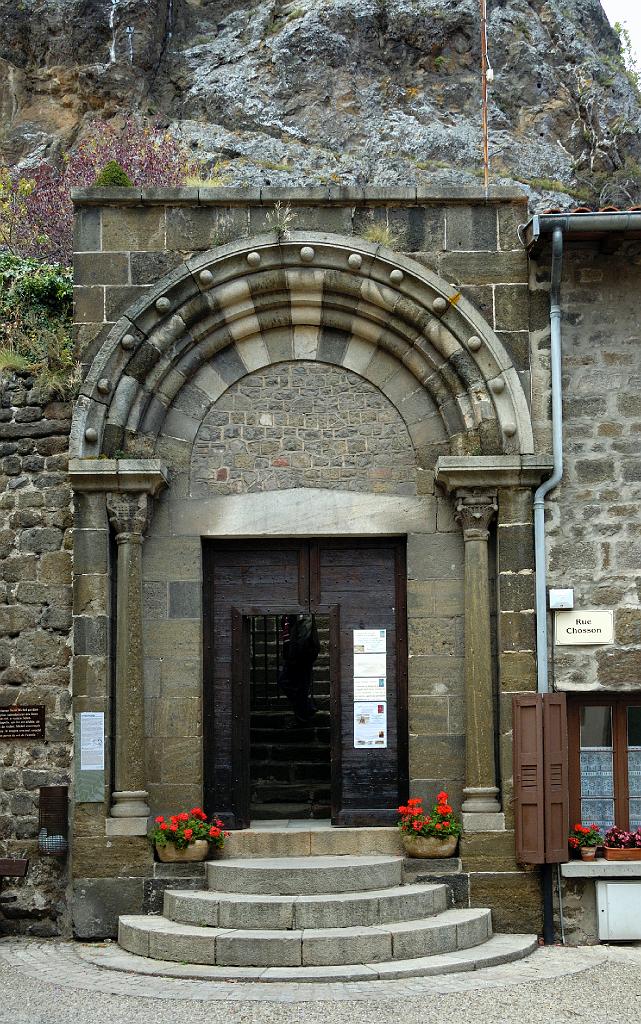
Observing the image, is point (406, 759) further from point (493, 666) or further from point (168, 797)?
point (168, 797)

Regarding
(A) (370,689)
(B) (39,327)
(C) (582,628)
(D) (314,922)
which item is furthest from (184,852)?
(B) (39,327)

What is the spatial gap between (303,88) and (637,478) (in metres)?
14.8

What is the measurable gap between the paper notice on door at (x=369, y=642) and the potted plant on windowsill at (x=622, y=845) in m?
2.22

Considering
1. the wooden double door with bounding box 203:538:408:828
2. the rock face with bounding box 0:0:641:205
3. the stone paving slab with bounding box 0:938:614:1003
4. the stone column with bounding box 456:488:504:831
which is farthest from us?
the rock face with bounding box 0:0:641:205

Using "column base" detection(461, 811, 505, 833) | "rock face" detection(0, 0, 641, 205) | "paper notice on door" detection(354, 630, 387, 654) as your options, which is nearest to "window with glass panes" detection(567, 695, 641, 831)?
"column base" detection(461, 811, 505, 833)

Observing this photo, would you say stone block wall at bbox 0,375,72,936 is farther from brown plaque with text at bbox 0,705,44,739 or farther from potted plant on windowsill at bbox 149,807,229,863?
potted plant on windowsill at bbox 149,807,229,863

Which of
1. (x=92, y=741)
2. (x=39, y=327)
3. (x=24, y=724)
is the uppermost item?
(x=39, y=327)

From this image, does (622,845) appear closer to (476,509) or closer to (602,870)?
(602,870)

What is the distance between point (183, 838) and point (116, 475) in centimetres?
275

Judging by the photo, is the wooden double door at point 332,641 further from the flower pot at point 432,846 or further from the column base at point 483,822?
the column base at point 483,822

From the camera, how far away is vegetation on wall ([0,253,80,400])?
9.81 m

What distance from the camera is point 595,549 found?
959cm

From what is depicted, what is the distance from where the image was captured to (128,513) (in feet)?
31.2

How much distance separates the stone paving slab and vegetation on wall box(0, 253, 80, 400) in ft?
13.7
